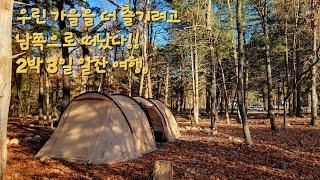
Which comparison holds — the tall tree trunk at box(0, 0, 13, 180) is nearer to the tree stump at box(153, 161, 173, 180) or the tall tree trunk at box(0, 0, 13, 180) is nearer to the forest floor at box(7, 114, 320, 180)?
the tree stump at box(153, 161, 173, 180)

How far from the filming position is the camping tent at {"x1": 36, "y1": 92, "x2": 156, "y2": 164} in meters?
11.2

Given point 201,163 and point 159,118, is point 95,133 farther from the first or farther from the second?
point 159,118

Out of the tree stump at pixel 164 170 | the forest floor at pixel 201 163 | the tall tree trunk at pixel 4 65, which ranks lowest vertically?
the forest floor at pixel 201 163

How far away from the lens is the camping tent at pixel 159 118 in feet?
53.7

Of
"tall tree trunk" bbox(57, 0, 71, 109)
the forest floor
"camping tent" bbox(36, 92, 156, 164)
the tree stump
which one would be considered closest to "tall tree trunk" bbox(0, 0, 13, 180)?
the tree stump

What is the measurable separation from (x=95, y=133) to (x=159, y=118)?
18.6ft

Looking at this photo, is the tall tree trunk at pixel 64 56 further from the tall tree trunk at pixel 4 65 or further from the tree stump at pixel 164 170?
the tall tree trunk at pixel 4 65

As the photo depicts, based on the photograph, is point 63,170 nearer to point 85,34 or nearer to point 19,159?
point 19,159

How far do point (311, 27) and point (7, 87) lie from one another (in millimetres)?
21908

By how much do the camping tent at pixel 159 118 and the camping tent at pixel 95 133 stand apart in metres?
3.59

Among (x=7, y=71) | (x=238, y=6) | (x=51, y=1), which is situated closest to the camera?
(x=7, y=71)

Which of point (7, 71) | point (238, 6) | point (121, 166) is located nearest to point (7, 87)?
point (7, 71)

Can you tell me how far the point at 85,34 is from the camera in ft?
60.0

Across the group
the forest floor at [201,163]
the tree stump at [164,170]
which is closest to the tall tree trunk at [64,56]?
the forest floor at [201,163]
